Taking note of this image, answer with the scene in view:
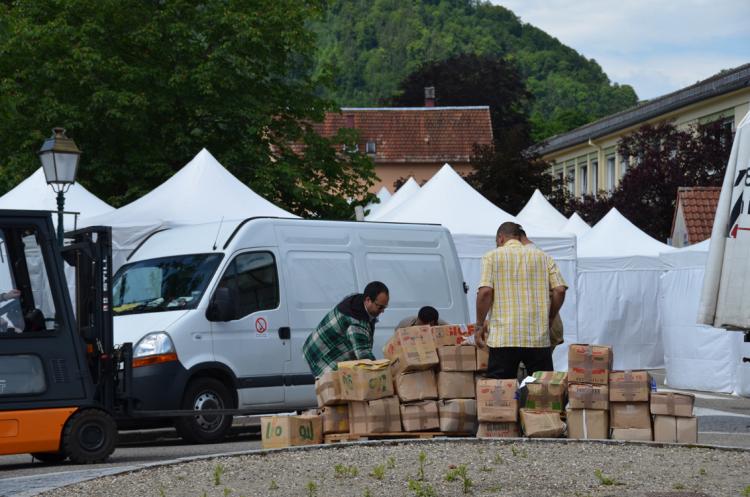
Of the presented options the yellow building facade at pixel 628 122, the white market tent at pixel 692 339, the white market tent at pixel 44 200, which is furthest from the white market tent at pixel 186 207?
the yellow building facade at pixel 628 122

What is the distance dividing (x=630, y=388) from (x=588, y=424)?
1.45 feet

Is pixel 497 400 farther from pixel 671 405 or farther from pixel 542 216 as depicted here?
pixel 542 216

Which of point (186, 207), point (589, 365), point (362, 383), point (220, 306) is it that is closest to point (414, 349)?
point (362, 383)

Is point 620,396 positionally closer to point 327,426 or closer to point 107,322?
point 327,426

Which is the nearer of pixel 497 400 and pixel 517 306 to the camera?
pixel 497 400

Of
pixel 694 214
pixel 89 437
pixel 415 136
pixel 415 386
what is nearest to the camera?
pixel 415 386

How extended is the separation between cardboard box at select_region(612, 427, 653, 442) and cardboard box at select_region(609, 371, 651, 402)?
0.24 metres

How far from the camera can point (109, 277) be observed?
13453mm

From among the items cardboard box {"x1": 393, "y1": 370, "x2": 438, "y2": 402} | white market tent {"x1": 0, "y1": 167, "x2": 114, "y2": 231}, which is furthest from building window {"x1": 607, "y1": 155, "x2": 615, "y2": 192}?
cardboard box {"x1": 393, "y1": 370, "x2": 438, "y2": 402}

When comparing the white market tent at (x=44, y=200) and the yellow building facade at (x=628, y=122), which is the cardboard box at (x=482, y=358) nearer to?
the white market tent at (x=44, y=200)

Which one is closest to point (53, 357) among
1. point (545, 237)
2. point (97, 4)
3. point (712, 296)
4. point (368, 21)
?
point (712, 296)

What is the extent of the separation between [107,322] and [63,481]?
126 inches

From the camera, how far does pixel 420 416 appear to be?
12.4 metres

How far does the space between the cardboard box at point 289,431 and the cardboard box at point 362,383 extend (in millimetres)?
382
